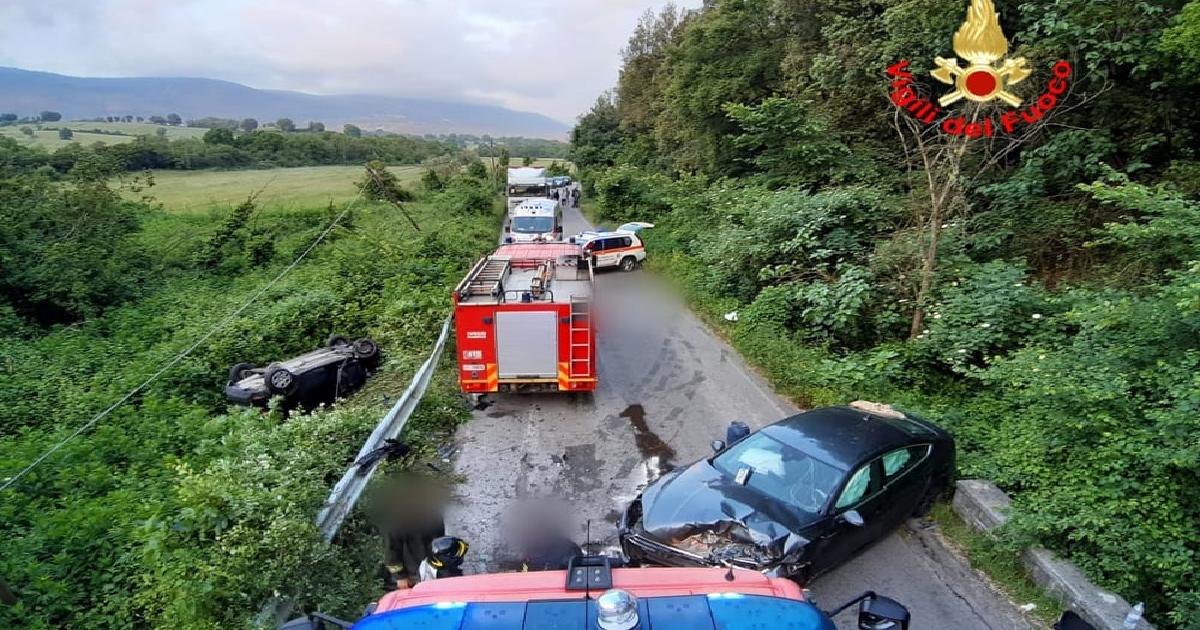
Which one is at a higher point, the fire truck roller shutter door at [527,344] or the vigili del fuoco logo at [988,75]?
the vigili del fuoco logo at [988,75]

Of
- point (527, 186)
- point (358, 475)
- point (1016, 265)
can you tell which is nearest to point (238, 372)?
point (358, 475)

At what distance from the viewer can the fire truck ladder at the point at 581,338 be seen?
371 inches

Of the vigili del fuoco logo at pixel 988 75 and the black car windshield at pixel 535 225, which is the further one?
the black car windshield at pixel 535 225

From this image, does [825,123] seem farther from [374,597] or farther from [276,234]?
[276,234]

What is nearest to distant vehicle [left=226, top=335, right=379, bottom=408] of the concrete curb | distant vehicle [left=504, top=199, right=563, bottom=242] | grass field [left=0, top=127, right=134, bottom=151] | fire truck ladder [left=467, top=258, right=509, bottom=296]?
fire truck ladder [left=467, top=258, right=509, bottom=296]

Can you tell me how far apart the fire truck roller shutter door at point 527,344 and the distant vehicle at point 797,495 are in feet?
12.2

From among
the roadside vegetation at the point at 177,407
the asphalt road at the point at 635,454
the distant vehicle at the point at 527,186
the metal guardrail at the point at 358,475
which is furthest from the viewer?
the distant vehicle at the point at 527,186

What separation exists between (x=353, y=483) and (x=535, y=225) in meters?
16.4

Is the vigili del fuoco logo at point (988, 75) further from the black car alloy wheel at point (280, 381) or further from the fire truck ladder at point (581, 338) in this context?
the black car alloy wheel at point (280, 381)

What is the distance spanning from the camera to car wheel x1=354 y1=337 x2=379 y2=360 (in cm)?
1065

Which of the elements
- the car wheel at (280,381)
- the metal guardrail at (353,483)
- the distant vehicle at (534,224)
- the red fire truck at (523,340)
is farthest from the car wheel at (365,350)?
the distant vehicle at (534,224)

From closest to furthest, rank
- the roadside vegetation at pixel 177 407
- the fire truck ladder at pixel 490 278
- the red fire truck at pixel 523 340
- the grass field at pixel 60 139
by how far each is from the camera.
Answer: the roadside vegetation at pixel 177 407, the red fire truck at pixel 523 340, the fire truck ladder at pixel 490 278, the grass field at pixel 60 139

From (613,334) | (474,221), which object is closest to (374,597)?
(613,334)

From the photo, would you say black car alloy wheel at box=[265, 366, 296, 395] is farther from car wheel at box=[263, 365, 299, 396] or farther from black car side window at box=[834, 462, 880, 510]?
black car side window at box=[834, 462, 880, 510]
